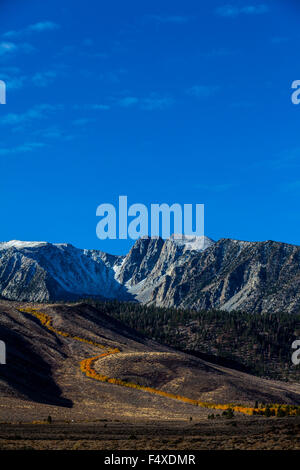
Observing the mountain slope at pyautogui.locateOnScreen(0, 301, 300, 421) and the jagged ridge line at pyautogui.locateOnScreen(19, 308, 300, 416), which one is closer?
the mountain slope at pyautogui.locateOnScreen(0, 301, 300, 421)

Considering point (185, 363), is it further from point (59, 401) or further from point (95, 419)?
point (95, 419)

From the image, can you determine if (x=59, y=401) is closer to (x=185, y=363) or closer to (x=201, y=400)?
(x=201, y=400)

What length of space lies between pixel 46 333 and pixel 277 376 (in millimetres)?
92466

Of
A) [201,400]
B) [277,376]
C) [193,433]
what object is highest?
[193,433]

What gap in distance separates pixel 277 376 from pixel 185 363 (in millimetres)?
83877

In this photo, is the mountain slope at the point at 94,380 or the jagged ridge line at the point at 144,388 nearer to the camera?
the mountain slope at the point at 94,380

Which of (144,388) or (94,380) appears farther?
(144,388)

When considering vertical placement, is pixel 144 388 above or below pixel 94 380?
below

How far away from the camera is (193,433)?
42156mm
